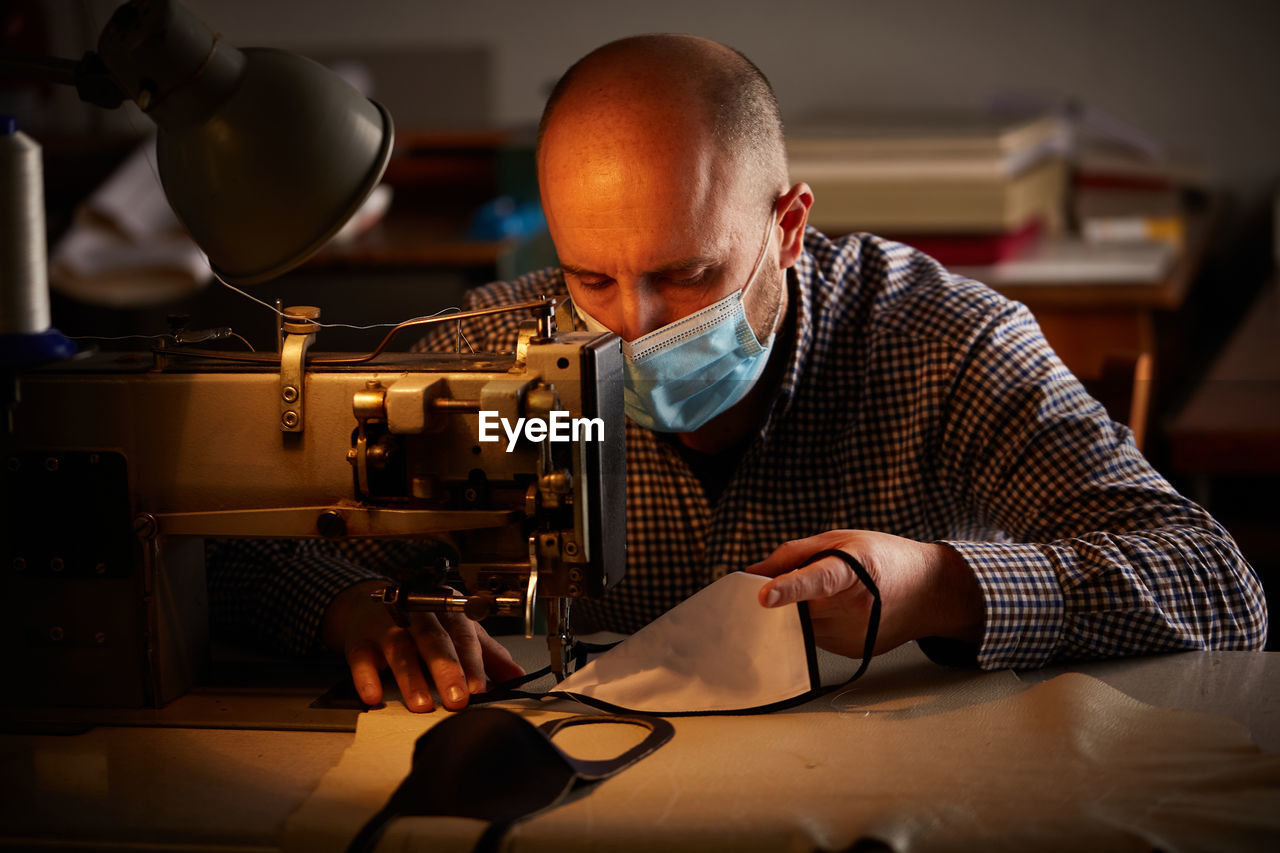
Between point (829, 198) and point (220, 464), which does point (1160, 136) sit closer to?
point (829, 198)

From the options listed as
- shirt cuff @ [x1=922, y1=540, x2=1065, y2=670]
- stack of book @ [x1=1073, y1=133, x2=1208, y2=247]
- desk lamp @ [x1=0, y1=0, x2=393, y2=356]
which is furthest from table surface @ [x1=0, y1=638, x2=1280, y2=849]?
stack of book @ [x1=1073, y1=133, x2=1208, y2=247]

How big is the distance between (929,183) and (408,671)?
2.19 metres

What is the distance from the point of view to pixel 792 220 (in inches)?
67.9

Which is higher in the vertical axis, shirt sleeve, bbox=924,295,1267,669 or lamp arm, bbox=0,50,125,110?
lamp arm, bbox=0,50,125,110

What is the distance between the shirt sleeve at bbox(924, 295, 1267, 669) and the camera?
138 centimetres

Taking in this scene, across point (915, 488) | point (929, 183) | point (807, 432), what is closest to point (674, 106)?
point (807, 432)

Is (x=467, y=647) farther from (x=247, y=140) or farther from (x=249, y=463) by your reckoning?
(x=247, y=140)

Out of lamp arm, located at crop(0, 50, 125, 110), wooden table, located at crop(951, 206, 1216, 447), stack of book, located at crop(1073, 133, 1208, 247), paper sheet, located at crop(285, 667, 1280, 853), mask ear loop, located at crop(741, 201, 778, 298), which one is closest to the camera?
paper sheet, located at crop(285, 667, 1280, 853)

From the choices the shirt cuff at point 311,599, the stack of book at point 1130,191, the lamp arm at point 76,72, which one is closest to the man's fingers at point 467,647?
the shirt cuff at point 311,599

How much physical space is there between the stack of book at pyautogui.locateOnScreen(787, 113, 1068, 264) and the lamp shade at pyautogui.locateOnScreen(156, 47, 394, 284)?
2168 mm

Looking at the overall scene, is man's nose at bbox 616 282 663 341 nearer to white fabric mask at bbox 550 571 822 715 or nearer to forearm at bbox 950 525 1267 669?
white fabric mask at bbox 550 571 822 715

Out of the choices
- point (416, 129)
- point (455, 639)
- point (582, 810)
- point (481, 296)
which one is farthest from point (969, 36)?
point (582, 810)

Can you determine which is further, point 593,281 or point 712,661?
point 593,281

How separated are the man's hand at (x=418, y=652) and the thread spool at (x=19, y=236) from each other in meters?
0.46
